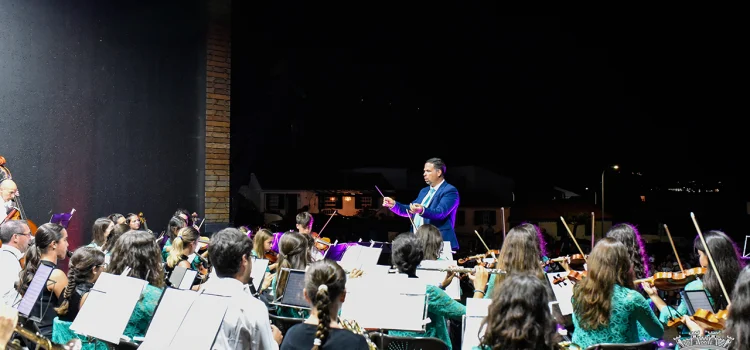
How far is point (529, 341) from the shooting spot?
2.29 m

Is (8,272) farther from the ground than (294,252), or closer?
closer

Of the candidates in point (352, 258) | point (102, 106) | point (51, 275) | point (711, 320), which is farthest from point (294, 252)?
point (102, 106)

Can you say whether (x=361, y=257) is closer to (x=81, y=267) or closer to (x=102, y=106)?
(x=81, y=267)

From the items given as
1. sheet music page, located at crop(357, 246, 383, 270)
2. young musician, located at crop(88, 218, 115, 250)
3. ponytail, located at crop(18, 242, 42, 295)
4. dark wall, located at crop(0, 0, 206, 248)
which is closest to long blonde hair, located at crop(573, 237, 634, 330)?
sheet music page, located at crop(357, 246, 383, 270)

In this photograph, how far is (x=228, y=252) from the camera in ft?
9.39

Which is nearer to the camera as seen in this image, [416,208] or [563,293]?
[563,293]

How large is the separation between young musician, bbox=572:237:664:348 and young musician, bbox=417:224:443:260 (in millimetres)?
1657

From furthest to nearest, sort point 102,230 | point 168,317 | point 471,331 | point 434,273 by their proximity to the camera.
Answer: point 102,230, point 434,273, point 471,331, point 168,317

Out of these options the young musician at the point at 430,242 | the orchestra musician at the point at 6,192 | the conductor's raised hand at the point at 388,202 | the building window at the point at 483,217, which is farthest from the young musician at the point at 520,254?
the building window at the point at 483,217

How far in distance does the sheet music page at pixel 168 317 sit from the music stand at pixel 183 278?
4.37ft

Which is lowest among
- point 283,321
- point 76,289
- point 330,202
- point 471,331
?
point 283,321

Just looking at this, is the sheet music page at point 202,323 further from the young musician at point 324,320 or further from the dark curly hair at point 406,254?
the dark curly hair at point 406,254

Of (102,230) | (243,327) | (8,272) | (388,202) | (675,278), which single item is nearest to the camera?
(243,327)

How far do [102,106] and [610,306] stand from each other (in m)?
6.78
